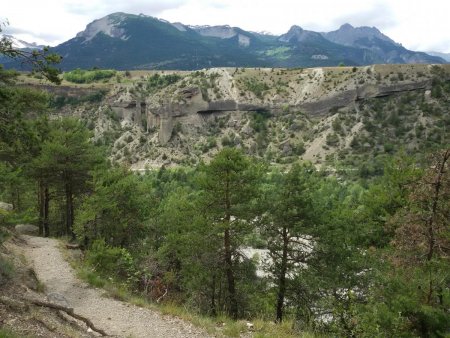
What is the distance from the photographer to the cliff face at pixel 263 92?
86562 mm

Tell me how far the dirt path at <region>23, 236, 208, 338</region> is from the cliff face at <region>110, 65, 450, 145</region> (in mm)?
76078

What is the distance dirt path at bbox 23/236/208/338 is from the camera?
12023 mm

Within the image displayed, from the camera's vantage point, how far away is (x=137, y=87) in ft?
343

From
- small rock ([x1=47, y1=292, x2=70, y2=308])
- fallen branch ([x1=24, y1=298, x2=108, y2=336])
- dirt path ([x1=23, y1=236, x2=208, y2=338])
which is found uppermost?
fallen branch ([x1=24, y1=298, x2=108, y2=336])

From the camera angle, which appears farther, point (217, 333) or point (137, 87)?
point (137, 87)

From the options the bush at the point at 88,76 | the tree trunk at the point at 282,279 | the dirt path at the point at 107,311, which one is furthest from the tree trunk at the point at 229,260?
the bush at the point at 88,76

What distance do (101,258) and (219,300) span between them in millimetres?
5646

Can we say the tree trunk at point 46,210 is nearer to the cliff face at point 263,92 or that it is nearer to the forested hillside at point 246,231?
the forested hillside at point 246,231

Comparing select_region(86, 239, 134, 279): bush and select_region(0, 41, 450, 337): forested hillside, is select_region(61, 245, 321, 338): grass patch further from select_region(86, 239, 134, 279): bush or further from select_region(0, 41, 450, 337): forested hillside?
select_region(86, 239, 134, 279): bush

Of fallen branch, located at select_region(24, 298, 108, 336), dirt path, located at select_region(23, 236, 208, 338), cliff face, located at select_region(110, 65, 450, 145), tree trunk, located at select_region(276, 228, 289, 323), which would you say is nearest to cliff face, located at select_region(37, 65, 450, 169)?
cliff face, located at select_region(110, 65, 450, 145)

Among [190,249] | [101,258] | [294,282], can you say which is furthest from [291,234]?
[101,258]

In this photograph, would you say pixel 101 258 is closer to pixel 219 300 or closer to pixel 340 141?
pixel 219 300

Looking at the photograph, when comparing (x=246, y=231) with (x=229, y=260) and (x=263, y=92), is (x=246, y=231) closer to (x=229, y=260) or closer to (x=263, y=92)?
(x=229, y=260)

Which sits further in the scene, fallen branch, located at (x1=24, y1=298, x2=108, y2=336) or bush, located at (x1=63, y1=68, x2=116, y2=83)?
bush, located at (x1=63, y1=68, x2=116, y2=83)
